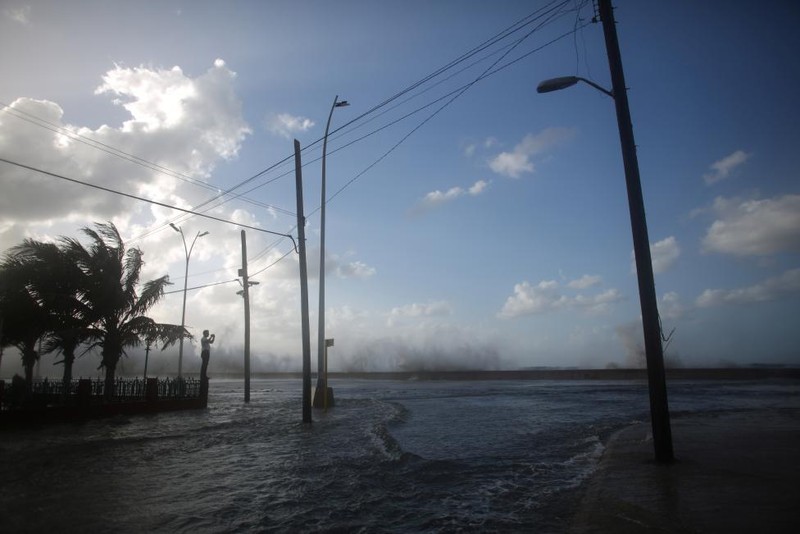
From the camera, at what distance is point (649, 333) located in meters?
8.30

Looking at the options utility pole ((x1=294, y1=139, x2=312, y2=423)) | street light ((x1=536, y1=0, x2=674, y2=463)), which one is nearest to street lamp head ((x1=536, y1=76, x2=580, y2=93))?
street light ((x1=536, y1=0, x2=674, y2=463))

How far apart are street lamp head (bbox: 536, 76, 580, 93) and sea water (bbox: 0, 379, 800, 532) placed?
23.7 feet

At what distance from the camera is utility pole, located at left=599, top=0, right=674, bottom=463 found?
8180 mm

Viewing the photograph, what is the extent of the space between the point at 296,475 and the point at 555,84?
8.99 m

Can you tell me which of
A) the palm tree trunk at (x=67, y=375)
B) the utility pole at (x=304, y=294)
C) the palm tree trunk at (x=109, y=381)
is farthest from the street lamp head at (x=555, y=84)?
the palm tree trunk at (x=67, y=375)

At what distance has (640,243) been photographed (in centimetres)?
850

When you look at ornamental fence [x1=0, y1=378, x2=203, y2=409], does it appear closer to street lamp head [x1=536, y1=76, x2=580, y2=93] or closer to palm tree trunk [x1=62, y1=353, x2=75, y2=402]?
palm tree trunk [x1=62, y1=353, x2=75, y2=402]

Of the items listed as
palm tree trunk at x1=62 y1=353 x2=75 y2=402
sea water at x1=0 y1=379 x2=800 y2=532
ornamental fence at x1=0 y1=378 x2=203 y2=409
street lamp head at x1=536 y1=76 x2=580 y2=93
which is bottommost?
sea water at x1=0 y1=379 x2=800 y2=532

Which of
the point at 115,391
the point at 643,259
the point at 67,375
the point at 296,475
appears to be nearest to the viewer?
the point at 643,259

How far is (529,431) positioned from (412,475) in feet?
22.7

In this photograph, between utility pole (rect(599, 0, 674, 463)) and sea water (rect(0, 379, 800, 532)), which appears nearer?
sea water (rect(0, 379, 800, 532))

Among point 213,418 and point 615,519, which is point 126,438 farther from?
point 615,519

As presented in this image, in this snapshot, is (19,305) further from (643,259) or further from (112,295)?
(643,259)

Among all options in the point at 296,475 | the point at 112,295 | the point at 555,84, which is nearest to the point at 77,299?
the point at 112,295
